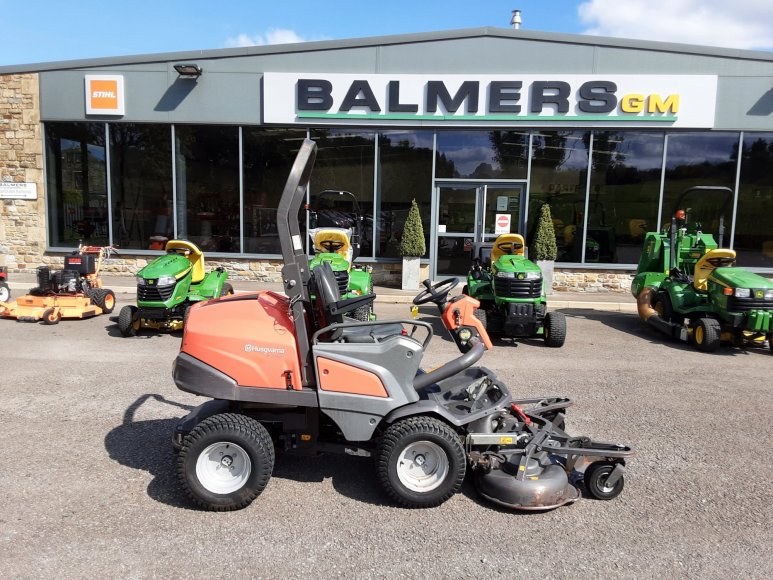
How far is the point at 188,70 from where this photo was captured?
12.8 meters

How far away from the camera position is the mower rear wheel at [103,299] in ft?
31.0

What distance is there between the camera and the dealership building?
41.2 feet

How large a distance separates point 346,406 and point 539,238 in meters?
10.0

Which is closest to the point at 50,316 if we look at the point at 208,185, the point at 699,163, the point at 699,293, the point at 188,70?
the point at 208,185

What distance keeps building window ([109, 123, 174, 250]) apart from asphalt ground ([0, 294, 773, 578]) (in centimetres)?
879

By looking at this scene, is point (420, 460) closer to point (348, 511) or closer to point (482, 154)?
point (348, 511)

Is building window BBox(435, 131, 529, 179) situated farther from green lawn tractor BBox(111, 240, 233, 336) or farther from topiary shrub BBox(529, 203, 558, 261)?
→ green lawn tractor BBox(111, 240, 233, 336)

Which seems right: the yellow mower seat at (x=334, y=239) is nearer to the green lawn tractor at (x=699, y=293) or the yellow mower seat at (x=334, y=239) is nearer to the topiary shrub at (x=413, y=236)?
the topiary shrub at (x=413, y=236)

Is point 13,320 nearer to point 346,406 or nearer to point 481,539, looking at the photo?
point 346,406

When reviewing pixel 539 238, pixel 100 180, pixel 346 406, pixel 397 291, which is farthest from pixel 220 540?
pixel 100 180

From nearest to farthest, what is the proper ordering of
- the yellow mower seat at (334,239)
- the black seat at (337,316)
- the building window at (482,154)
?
the black seat at (337,316) → the yellow mower seat at (334,239) → the building window at (482,154)

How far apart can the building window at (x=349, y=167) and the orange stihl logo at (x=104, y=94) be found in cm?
484

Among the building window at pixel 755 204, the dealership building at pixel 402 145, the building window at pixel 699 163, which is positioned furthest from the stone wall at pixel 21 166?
the building window at pixel 755 204

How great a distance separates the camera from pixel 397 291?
12750mm
